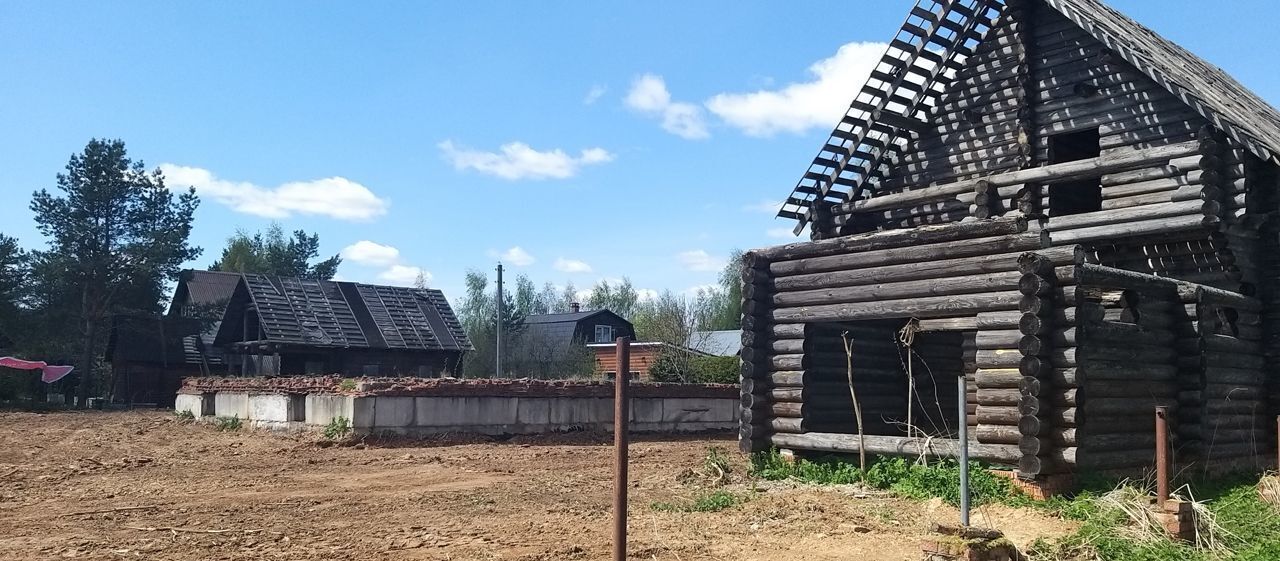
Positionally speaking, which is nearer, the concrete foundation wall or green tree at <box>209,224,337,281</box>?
the concrete foundation wall

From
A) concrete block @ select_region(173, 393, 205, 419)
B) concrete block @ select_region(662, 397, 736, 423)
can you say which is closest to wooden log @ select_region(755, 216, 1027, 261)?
concrete block @ select_region(662, 397, 736, 423)

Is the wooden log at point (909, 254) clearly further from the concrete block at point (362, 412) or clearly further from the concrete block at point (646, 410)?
the concrete block at point (646, 410)

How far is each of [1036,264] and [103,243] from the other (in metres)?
40.9

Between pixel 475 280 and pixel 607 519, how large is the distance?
7821 centimetres

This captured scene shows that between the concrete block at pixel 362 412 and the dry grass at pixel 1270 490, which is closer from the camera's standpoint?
the dry grass at pixel 1270 490

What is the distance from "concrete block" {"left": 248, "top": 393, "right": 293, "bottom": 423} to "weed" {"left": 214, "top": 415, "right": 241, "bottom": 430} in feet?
2.15

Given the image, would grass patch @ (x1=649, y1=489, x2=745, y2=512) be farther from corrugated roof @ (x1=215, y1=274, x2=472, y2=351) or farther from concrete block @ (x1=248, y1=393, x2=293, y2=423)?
corrugated roof @ (x1=215, y1=274, x2=472, y2=351)

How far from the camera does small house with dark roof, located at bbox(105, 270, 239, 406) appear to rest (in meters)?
42.7

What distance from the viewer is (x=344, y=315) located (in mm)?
36750

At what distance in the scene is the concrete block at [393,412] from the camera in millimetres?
20219

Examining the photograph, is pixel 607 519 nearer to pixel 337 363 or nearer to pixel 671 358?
pixel 671 358

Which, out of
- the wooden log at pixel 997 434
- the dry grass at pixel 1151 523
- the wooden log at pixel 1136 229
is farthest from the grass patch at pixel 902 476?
the wooden log at pixel 1136 229

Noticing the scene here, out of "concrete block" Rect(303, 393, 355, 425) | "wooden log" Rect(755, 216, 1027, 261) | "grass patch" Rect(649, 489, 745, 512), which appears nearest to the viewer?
"grass patch" Rect(649, 489, 745, 512)

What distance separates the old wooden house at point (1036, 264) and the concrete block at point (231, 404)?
13471mm
